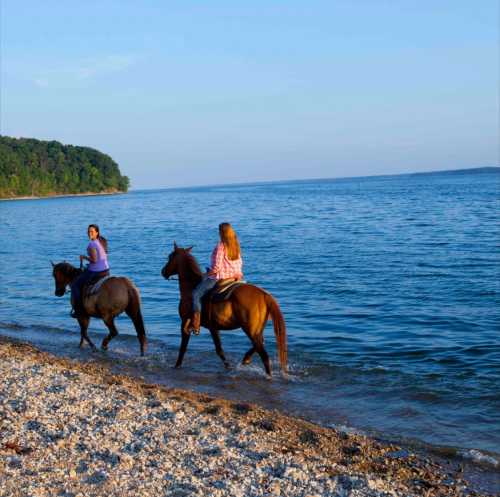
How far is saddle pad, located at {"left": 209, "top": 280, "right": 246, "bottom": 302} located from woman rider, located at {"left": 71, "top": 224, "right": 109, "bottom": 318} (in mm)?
2694

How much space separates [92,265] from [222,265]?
136 inches

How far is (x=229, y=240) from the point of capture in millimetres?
11211

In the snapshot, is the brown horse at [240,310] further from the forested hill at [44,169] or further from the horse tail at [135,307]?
the forested hill at [44,169]

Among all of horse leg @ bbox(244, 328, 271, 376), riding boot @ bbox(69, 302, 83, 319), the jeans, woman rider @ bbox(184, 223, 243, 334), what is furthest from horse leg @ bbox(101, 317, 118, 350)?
horse leg @ bbox(244, 328, 271, 376)

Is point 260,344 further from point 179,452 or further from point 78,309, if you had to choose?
point 78,309

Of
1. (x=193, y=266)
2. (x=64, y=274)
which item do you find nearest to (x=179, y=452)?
(x=193, y=266)

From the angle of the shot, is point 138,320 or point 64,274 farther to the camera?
point 64,274

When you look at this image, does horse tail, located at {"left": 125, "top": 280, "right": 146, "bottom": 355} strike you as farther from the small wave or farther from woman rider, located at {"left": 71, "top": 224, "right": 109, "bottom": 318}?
the small wave

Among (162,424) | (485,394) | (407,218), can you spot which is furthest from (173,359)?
(407,218)

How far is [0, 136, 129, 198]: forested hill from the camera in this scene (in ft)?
533

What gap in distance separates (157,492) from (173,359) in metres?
7.25

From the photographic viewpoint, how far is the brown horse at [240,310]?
11164 millimetres

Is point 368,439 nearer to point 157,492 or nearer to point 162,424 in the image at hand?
point 162,424

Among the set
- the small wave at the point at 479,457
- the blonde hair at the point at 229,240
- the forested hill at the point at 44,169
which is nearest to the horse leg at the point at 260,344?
the blonde hair at the point at 229,240
